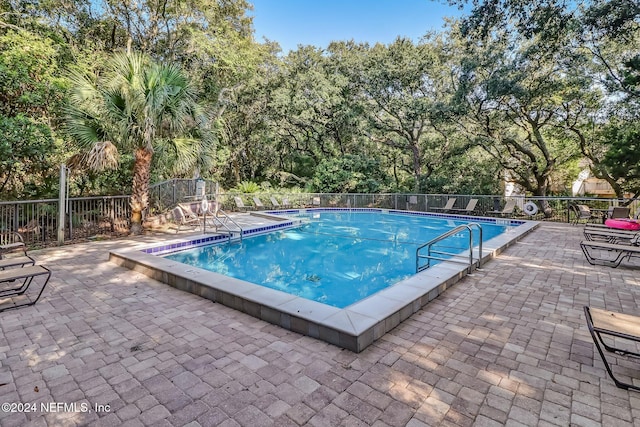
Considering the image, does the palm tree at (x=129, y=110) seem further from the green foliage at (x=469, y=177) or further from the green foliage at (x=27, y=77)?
the green foliage at (x=469, y=177)

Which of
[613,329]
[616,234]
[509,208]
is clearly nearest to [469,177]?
[509,208]

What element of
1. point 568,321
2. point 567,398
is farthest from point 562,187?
point 567,398

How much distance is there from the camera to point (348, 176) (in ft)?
59.8

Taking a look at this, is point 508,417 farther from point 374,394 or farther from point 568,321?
point 568,321

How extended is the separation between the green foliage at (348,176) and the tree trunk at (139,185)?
11.2 meters

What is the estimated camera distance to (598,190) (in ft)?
94.2

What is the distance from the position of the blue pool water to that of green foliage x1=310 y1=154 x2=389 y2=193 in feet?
21.5

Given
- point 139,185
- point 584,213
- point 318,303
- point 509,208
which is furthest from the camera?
point 509,208

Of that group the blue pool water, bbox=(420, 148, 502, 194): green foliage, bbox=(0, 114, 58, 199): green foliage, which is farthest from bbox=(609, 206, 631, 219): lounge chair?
bbox=(0, 114, 58, 199): green foliage

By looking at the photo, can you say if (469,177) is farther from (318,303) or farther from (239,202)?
(318,303)

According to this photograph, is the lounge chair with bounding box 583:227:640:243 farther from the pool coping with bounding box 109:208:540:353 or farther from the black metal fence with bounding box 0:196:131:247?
the black metal fence with bounding box 0:196:131:247

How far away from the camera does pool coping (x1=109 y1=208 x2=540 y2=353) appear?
3.02 m

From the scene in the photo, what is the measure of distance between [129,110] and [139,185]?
190 centimetres

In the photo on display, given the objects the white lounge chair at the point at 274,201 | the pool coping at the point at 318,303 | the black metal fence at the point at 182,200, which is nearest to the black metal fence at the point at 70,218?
the black metal fence at the point at 182,200
